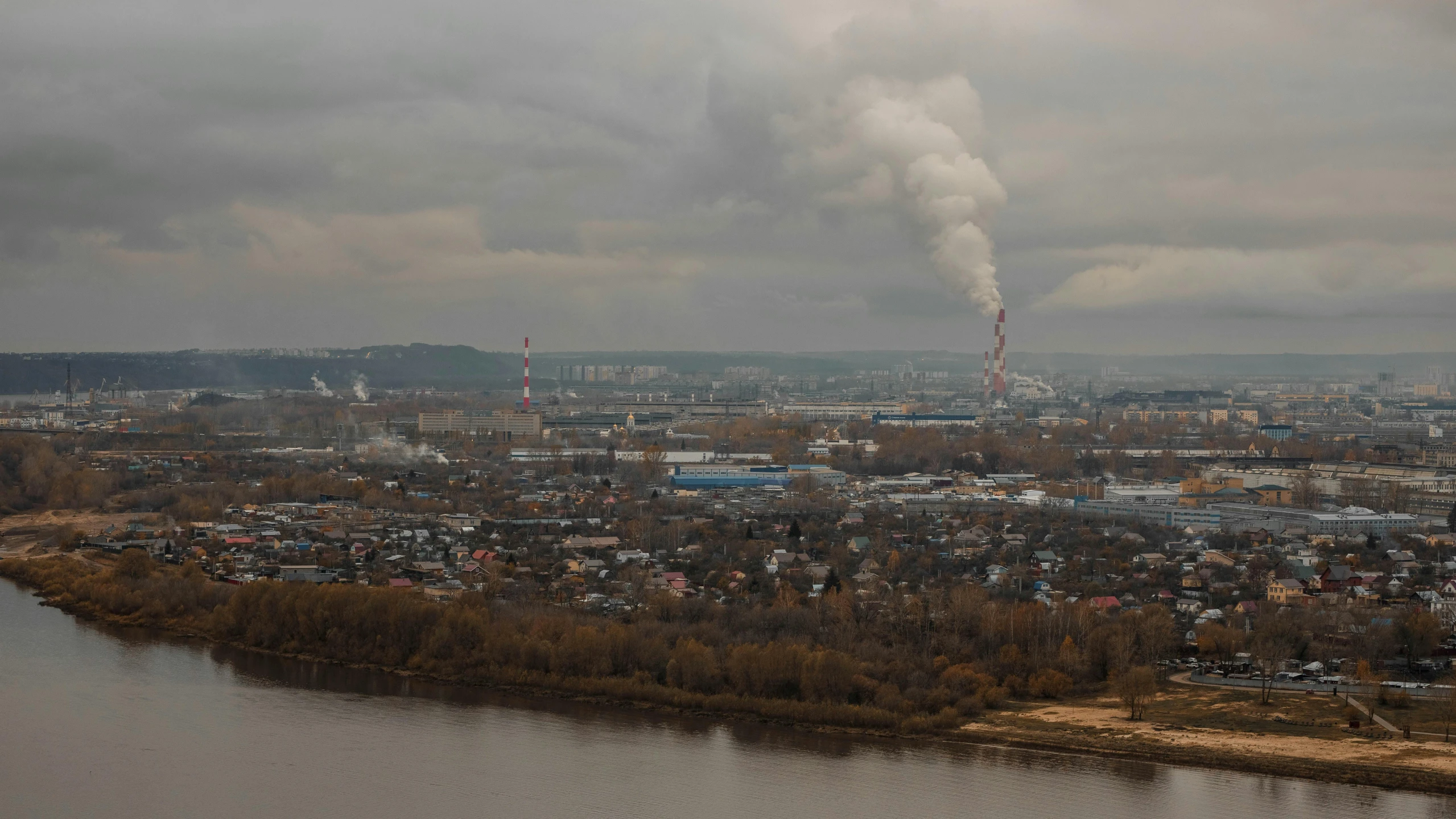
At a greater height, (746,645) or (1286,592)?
(1286,592)

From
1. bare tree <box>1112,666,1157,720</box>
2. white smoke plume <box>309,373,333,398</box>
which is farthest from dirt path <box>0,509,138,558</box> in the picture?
white smoke plume <box>309,373,333,398</box>

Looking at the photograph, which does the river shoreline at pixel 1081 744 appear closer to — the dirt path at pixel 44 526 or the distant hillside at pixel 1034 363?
the dirt path at pixel 44 526

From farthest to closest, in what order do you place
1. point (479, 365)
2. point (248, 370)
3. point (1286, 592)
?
1. point (479, 365)
2. point (248, 370)
3. point (1286, 592)

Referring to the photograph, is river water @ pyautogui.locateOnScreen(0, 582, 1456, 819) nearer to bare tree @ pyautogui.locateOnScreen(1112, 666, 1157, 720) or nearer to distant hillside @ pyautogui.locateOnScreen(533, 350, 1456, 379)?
bare tree @ pyautogui.locateOnScreen(1112, 666, 1157, 720)

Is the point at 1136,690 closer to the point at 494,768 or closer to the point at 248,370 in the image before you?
the point at 494,768

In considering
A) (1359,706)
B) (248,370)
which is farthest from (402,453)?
(248,370)
